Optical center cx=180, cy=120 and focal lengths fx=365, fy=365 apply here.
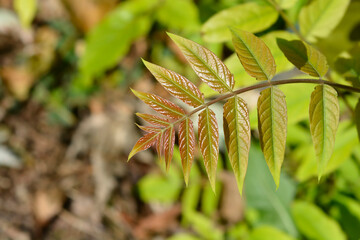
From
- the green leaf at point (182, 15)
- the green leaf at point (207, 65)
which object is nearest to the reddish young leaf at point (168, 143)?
the green leaf at point (207, 65)

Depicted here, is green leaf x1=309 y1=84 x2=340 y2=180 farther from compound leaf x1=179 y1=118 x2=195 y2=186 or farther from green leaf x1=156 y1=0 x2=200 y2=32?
green leaf x1=156 y1=0 x2=200 y2=32

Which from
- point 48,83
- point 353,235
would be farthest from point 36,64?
point 353,235

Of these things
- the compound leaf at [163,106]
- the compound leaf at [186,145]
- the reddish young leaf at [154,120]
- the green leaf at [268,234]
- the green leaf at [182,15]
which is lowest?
the green leaf at [268,234]

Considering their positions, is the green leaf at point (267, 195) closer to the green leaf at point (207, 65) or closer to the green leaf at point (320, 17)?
the green leaf at point (320, 17)

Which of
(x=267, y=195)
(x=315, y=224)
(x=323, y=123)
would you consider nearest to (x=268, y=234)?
(x=315, y=224)

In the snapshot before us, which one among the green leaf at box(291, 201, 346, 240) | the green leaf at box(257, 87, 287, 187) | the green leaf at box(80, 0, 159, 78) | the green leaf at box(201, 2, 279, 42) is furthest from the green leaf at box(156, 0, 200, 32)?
the green leaf at box(257, 87, 287, 187)

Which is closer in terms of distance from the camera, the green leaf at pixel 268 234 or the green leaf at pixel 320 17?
the green leaf at pixel 320 17

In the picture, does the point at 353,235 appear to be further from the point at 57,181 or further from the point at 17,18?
the point at 17,18

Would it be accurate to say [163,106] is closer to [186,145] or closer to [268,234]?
[186,145]
